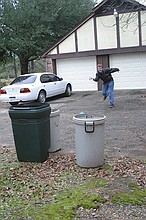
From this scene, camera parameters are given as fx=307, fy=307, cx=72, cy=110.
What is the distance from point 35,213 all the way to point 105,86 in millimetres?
8726

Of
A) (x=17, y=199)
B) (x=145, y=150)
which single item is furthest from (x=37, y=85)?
(x=17, y=199)

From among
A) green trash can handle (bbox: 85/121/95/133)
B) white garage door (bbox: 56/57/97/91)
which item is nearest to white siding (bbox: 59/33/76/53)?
white garage door (bbox: 56/57/97/91)

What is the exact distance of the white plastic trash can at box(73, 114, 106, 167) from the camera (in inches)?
210

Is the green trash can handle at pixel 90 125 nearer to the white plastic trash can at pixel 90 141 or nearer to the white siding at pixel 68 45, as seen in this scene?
the white plastic trash can at pixel 90 141

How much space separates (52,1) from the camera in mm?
22141

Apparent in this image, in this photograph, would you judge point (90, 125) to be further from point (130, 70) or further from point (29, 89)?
point (130, 70)

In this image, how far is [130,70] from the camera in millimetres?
18328

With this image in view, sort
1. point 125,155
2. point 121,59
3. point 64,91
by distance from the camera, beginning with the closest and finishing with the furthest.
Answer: point 125,155 < point 64,91 < point 121,59

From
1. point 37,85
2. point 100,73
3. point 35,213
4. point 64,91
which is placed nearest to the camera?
point 35,213

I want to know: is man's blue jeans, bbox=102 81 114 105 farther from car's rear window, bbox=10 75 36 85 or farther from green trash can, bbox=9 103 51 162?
green trash can, bbox=9 103 51 162

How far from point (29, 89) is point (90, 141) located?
8.52 meters

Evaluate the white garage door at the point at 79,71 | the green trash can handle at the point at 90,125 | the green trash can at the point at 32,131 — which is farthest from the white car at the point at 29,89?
the green trash can handle at the point at 90,125

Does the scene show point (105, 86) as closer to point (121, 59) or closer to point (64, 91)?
point (64, 91)

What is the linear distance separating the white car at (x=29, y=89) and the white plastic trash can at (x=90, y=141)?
27.5 feet
